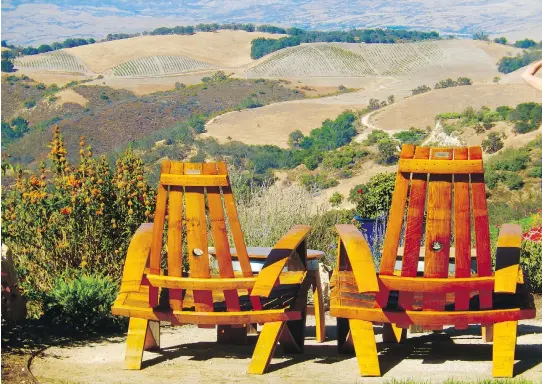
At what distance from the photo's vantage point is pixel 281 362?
403 centimetres

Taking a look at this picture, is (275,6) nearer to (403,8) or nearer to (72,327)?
(403,8)

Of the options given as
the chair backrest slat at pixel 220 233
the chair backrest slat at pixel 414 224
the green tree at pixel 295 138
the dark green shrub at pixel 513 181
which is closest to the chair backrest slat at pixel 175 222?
the chair backrest slat at pixel 220 233

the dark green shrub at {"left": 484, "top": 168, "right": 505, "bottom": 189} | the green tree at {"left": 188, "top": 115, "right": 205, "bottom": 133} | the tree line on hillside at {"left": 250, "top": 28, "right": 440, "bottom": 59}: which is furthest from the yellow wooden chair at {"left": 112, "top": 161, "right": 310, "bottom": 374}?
the tree line on hillside at {"left": 250, "top": 28, "right": 440, "bottom": 59}

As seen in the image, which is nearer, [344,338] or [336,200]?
[344,338]

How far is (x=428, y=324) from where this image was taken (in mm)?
3727

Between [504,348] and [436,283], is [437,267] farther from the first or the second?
[504,348]

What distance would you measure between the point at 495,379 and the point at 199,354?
140 centimetres

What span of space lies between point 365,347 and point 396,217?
1.87ft

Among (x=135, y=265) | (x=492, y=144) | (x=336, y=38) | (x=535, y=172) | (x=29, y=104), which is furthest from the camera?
(x=336, y=38)

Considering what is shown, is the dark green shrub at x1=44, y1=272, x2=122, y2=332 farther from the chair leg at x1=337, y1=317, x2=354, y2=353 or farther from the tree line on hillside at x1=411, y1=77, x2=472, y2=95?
the tree line on hillside at x1=411, y1=77, x2=472, y2=95

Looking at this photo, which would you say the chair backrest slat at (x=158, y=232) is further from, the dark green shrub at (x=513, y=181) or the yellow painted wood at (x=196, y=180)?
the dark green shrub at (x=513, y=181)

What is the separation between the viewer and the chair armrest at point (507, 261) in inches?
142

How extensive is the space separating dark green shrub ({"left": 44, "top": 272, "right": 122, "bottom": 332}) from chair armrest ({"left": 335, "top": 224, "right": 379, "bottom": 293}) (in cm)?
152

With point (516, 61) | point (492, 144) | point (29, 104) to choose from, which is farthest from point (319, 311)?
point (516, 61)
